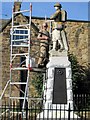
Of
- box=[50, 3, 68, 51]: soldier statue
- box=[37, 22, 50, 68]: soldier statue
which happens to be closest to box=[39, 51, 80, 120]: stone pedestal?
box=[50, 3, 68, 51]: soldier statue

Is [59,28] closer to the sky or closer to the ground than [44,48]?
closer to the sky

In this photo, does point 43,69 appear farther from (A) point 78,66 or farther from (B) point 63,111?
(A) point 78,66

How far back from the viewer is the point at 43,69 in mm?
16953

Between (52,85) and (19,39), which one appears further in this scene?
(19,39)

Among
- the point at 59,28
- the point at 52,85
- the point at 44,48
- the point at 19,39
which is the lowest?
the point at 52,85

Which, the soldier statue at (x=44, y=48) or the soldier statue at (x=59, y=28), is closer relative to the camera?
the soldier statue at (x=59, y=28)

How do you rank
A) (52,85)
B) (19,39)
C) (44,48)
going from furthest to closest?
1. (19,39)
2. (44,48)
3. (52,85)

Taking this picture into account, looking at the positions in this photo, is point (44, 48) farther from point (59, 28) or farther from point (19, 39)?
point (19, 39)

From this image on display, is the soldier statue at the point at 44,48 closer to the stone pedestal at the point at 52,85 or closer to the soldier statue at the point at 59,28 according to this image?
the soldier statue at the point at 59,28

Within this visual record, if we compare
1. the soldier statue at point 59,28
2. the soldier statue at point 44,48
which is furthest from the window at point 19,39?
the soldier statue at point 59,28

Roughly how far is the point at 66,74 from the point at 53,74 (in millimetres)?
480

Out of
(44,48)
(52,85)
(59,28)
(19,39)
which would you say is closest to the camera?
(52,85)

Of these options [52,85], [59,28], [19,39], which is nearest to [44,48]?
[59,28]

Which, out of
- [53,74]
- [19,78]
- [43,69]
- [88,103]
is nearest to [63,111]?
[53,74]
